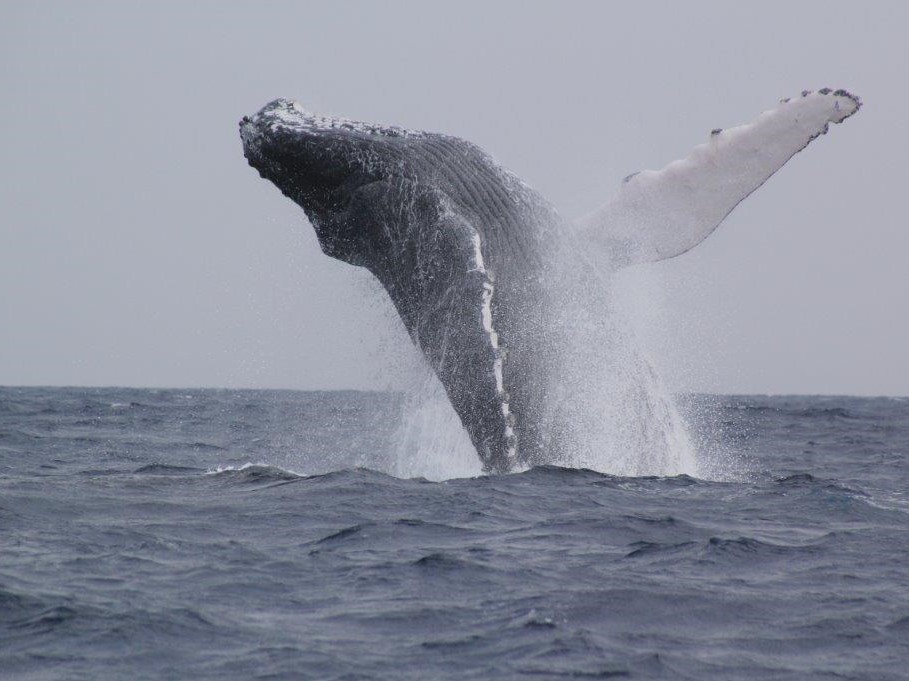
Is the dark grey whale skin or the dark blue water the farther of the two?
the dark grey whale skin

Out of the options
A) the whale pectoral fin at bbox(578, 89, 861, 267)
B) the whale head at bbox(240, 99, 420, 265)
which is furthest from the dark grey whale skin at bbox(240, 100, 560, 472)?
the whale pectoral fin at bbox(578, 89, 861, 267)

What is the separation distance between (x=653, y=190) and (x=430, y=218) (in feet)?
7.64

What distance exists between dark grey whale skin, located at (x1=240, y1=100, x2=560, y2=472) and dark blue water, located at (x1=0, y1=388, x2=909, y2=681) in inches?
27.0

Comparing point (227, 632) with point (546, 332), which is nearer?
point (227, 632)

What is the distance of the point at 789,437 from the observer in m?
21.6

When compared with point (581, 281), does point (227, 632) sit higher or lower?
lower

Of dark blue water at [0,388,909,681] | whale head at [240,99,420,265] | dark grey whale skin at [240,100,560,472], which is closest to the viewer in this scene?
dark blue water at [0,388,909,681]

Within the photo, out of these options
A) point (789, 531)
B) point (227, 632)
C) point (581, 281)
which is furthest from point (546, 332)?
point (227, 632)

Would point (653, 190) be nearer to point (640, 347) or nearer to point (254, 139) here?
point (640, 347)

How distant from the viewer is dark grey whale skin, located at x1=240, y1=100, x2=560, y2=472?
885 cm

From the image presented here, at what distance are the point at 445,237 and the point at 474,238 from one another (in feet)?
0.75

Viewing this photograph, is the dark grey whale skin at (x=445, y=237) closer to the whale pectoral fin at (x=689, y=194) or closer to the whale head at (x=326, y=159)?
the whale head at (x=326, y=159)

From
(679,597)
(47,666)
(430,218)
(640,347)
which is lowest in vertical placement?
(47,666)

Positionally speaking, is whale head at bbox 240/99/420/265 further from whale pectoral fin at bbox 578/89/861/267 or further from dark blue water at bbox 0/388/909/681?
dark blue water at bbox 0/388/909/681
